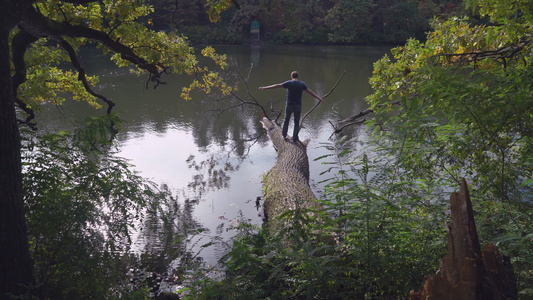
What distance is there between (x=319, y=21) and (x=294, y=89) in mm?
35544

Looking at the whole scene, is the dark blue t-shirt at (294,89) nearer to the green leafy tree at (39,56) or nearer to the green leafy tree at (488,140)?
the green leafy tree at (39,56)

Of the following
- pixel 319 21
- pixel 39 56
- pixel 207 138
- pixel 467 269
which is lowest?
pixel 467 269

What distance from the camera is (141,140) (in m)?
12.6

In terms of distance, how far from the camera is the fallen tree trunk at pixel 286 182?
7.01 meters

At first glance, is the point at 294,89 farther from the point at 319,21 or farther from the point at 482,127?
the point at 319,21

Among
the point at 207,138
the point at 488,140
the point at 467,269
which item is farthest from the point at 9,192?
the point at 207,138

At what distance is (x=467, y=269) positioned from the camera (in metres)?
2.17

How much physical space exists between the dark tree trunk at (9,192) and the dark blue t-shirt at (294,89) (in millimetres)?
6119

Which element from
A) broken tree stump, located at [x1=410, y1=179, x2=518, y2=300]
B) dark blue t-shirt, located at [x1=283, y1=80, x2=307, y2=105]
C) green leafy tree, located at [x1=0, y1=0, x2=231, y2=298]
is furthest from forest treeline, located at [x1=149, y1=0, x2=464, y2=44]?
broken tree stump, located at [x1=410, y1=179, x2=518, y2=300]

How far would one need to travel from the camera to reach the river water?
812 cm

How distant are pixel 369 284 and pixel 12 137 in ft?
10.6

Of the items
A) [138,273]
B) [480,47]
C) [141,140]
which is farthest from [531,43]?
[141,140]

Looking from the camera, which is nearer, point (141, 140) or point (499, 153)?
point (499, 153)

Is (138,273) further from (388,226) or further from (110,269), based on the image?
(388,226)
